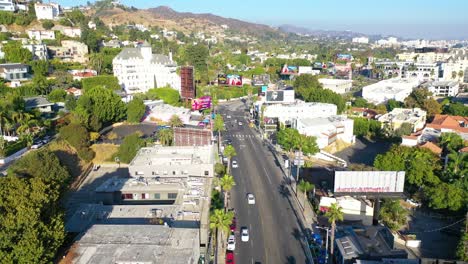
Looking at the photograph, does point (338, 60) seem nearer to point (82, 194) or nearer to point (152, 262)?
point (82, 194)

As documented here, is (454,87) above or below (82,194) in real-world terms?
above

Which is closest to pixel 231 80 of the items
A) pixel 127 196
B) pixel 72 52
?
pixel 72 52

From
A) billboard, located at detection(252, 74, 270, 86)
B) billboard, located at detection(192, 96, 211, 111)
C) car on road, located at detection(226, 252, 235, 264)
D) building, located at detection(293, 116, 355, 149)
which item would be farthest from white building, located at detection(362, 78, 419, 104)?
car on road, located at detection(226, 252, 235, 264)

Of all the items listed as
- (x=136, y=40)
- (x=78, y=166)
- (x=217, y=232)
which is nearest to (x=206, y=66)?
(x=136, y=40)

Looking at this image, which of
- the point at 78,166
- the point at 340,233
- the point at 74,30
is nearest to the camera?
the point at 340,233

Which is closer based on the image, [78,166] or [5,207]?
[5,207]

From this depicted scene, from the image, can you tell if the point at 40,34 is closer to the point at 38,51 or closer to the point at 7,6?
the point at 38,51
